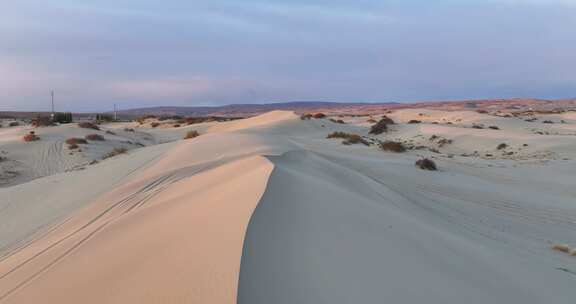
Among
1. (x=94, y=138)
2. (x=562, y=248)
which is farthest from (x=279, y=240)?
(x=94, y=138)

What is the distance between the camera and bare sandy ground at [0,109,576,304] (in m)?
3.24

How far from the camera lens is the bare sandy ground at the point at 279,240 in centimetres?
324

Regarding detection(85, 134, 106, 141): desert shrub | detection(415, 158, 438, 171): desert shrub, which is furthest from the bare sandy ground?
detection(85, 134, 106, 141): desert shrub

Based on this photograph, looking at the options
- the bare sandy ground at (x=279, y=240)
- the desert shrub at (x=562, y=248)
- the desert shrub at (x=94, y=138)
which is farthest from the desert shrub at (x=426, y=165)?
the desert shrub at (x=94, y=138)

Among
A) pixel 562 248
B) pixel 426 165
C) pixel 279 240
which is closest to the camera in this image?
pixel 279 240

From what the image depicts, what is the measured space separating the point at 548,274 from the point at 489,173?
29.0ft

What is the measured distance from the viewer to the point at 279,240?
3.84 m

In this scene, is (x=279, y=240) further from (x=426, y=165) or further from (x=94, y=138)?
(x=94, y=138)

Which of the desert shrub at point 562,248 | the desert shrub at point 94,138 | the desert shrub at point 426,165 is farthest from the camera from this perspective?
the desert shrub at point 94,138

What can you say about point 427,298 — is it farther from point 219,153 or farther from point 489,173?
point 489,173

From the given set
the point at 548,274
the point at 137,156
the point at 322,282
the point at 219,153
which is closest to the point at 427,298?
the point at 322,282

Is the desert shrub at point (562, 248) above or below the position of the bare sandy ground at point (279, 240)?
below

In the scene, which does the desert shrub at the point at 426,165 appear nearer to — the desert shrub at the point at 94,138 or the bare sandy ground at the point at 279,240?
the bare sandy ground at the point at 279,240

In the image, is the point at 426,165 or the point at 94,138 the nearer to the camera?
the point at 426,165
